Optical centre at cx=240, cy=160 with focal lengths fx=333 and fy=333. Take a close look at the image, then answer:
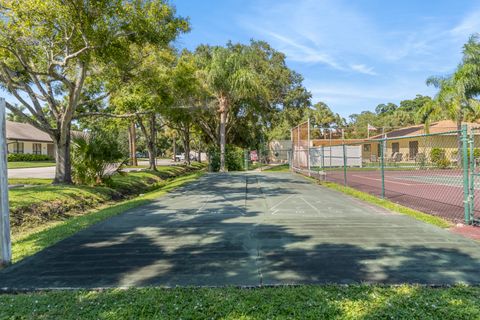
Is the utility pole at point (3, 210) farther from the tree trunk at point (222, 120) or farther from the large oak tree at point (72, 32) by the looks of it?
the tree trunk at point (222, 120)

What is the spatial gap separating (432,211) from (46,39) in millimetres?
12218

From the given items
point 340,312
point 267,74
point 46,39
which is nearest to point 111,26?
point 46,39

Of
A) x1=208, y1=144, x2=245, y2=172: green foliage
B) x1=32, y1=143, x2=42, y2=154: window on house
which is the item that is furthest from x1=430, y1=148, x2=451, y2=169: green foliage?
x1=32, y1=143, x2=42, y2=154: window on house

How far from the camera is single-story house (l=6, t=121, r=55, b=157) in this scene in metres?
38.8

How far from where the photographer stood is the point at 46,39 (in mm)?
10516

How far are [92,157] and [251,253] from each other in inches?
449

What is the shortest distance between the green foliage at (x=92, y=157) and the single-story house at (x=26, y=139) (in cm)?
2905

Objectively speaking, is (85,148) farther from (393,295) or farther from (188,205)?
(393,295)

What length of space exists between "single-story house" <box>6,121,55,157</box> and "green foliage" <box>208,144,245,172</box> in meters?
25.8

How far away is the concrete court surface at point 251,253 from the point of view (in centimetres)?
392

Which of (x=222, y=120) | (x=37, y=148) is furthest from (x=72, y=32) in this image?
(x=37, y=148)

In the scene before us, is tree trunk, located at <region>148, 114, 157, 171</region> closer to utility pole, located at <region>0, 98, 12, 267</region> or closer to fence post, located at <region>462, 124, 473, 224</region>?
utility pole, located at <region>0, 98, 12, 267</region>

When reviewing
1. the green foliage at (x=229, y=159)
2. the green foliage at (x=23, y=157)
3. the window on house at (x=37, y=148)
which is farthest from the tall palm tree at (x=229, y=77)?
the window on house at (x=37, y=148)

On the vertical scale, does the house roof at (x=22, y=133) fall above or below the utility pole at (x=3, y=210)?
above
